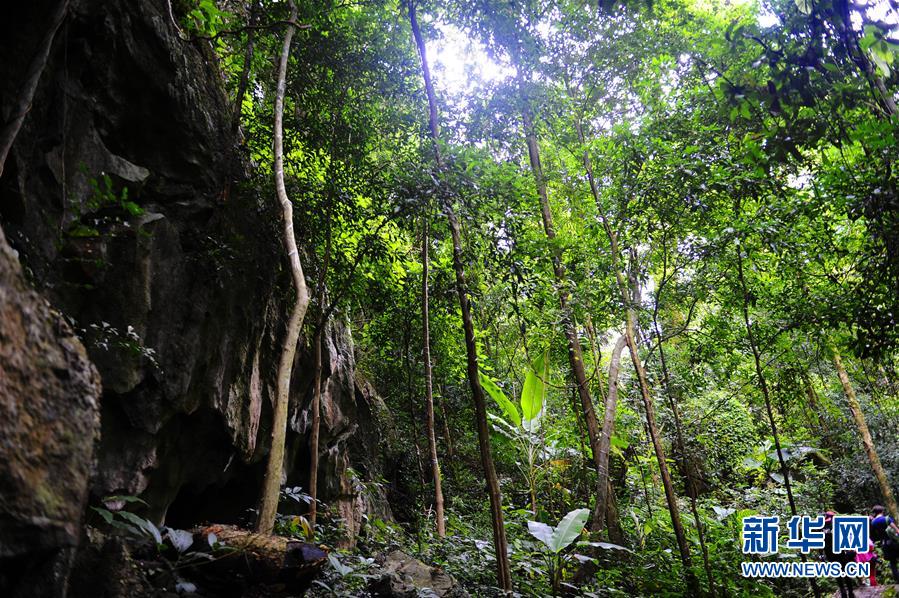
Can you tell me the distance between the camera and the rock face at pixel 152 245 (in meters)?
3.27

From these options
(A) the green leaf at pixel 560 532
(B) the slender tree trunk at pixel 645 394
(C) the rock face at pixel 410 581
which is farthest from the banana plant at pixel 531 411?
(C) the rock face at pixel 410 581

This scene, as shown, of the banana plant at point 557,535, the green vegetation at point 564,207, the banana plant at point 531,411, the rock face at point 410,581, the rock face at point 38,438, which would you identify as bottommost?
the rock face at point 410,581

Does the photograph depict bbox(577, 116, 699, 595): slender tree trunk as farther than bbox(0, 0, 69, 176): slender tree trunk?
Yes

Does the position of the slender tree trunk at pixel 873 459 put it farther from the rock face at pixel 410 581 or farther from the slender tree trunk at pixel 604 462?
the rock face at pixel 410 581

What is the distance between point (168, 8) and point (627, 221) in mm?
6188

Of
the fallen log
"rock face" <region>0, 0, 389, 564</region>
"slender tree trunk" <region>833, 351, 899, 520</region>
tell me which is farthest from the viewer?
"slender tree trunk" <region>833, 351, 899, 520</region>

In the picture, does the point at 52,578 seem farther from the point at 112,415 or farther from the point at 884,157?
the point at 884,157

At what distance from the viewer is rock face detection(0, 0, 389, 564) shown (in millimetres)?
3273

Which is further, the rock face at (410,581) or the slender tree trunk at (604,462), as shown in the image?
the slender tree trunk at (604,462)

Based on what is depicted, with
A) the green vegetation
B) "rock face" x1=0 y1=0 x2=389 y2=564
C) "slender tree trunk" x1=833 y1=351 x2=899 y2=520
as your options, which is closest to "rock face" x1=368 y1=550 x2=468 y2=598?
the green vegetation

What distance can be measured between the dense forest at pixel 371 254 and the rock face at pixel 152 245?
0.03 meters

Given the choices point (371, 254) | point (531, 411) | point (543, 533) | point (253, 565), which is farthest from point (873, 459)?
point (253, 565)

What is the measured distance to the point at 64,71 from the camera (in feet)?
11.5

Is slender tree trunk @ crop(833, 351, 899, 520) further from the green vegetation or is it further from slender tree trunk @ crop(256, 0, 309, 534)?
slender tree trunk @ crop(256, 0, 309, 534)
